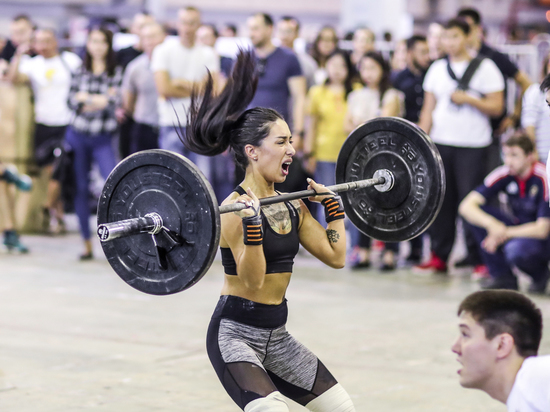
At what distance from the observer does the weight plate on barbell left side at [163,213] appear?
2.60 m

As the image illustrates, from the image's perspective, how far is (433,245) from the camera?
23.7 ft

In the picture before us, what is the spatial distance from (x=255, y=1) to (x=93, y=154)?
1987 cm

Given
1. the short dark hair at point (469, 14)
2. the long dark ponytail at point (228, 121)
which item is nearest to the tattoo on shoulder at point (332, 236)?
the long dark ponytail at point (228, 121)

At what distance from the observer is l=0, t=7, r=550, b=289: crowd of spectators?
22.4 ft

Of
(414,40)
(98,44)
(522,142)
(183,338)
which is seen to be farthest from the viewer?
(414,40)

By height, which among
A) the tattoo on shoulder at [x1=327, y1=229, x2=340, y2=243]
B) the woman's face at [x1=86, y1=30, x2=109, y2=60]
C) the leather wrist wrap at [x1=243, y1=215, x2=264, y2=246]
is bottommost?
the tattoo on shoulder at [x1=327, y1=229, x2=340, y2=243]

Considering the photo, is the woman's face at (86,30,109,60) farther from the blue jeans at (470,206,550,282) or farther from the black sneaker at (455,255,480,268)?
the black sneaker at (455,255,480,268)

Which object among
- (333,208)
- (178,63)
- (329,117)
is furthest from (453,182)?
(333,208)

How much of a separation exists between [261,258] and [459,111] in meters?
4.41

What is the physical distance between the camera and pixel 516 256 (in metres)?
6.26

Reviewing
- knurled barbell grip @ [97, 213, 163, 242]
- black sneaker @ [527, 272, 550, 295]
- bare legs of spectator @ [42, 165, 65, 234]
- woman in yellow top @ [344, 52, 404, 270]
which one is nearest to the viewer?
knurled barbell grip @ [97, 213, 163, 242]

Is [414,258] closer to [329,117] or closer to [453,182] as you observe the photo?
[453,182]

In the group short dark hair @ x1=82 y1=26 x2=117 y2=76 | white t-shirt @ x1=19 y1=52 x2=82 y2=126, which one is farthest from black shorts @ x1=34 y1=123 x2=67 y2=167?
short dark hair @ x1=82 y1=26 x2=117 y2=76

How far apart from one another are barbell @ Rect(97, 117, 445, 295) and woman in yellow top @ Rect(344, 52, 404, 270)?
149 inches
